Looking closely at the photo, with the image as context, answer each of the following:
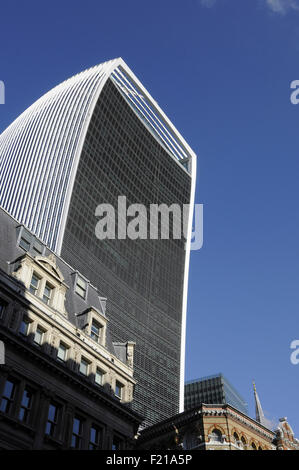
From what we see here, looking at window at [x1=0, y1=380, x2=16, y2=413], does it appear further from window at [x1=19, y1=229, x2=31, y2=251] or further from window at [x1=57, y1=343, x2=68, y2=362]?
window at [x1=19, y1=229, x2=31, y2=251]

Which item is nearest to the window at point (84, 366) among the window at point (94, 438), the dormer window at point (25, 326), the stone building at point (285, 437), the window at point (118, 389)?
the window at point (118, 389)

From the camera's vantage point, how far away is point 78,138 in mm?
185500

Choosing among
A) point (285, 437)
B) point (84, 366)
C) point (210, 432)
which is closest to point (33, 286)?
point (84, 366)

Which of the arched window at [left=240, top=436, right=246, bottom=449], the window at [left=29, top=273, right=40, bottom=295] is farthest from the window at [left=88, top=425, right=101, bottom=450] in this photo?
the arched window at [left=240, top=436, right=246, bottom=449]

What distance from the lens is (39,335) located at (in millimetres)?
41375

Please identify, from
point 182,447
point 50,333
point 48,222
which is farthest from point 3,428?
point 48,222

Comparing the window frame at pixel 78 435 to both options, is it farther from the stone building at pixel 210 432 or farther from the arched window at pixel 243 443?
the arched window at pixel 243 443

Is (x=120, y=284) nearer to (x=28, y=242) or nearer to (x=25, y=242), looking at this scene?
(x=28, y=242)

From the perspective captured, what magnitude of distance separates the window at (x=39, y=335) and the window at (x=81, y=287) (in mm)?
9596

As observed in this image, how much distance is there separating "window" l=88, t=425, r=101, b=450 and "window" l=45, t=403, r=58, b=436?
12.7 ft

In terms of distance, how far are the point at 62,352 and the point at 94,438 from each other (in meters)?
7.29

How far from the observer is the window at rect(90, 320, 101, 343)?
47.6m

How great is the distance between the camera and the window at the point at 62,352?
42.0 metres
